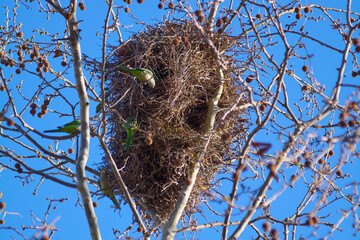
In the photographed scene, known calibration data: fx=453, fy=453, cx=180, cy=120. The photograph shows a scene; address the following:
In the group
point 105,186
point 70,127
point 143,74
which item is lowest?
point 105,186

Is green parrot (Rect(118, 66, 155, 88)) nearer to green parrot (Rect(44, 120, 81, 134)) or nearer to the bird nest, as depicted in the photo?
the bird nest

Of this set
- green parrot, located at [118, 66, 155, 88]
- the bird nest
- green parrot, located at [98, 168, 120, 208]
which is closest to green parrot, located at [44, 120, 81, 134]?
the bird nest

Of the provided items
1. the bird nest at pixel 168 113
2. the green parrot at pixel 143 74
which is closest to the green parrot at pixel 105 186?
the bird nest at pixel 168 113

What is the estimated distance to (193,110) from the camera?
11.5 feet

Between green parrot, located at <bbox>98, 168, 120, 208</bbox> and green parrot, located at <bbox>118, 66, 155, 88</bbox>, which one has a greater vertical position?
green parrot, located at <bbox>118, 66, 155, 88</bbox>

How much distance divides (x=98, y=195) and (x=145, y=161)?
16.8 inches

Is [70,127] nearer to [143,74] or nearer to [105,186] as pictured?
[105,186]

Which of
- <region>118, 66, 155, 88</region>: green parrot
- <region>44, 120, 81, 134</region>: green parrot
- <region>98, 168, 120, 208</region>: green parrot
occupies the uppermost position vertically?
<region>118, 66, 155, 88</region>: green parrot

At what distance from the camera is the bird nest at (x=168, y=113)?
3.17 meters

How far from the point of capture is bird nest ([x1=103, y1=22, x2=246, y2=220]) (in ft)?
10.4

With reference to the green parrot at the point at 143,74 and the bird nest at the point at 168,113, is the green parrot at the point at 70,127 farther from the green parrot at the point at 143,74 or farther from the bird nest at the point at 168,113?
the green parrot at the point at 143,74

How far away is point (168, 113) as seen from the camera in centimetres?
326

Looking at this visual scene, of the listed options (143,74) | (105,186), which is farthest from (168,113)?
(105,186)

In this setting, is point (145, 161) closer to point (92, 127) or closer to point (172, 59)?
point (92, 127)
